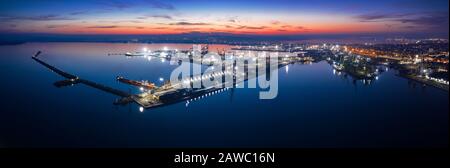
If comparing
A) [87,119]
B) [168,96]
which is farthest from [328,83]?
[87,119]

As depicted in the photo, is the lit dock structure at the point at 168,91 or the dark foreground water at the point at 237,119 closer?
the dark foreground water at the point at 237,119

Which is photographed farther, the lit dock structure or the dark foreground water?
the lit dock structure

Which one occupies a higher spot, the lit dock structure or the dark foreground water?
the lit dock structure

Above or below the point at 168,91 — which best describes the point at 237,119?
below

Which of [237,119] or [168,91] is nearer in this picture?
[237,119]

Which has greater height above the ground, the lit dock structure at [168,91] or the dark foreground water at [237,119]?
the lit dock structure at [168,91]
